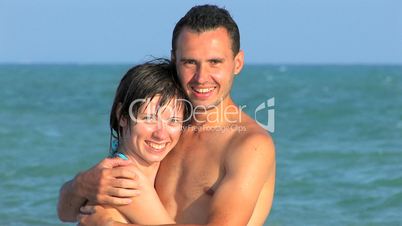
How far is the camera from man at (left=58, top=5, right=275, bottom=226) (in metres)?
3.87

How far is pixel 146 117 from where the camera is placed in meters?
4.03

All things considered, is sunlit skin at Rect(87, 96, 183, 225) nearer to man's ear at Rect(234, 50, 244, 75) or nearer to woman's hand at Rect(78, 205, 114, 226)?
woman's hand at Rect(78, 205, 114, 226)

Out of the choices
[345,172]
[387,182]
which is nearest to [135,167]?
[387,182]

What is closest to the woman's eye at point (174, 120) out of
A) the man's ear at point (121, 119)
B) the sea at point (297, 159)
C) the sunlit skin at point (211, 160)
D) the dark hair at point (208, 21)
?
the sunlit skin at point (211, 160)

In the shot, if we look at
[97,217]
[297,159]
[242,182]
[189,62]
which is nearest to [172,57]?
[189,62]

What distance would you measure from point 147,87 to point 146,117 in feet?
0.46

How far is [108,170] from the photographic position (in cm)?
394

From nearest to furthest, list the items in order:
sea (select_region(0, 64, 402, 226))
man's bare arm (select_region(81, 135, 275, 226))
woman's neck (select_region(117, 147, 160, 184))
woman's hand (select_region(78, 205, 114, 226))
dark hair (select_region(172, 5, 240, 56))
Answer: man's bare arm (select_region(81, 135, 275, 226))
woman's hand (select_region(78, 205, 114, 226))
dark hair (select_region(172, 5, 240, 56))
woman's neck (select_region(117, 147, 160, 184))
sea (select_region(0, 64, 402, 226))

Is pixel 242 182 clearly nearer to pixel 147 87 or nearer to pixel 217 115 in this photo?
pixel 217 115

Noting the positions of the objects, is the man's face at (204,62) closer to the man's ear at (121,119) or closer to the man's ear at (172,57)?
the man's ear at (172,57)

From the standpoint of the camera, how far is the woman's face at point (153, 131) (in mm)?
4031

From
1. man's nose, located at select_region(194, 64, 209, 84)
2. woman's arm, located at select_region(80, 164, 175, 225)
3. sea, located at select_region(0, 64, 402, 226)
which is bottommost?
sea, located at select_region(0, 64, 402, 226)

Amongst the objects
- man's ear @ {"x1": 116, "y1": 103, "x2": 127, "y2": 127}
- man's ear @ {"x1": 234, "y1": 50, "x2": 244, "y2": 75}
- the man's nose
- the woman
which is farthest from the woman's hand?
man's ear @ {"x1": 234, "y1": 50, "x2": 244, "y2": 75}

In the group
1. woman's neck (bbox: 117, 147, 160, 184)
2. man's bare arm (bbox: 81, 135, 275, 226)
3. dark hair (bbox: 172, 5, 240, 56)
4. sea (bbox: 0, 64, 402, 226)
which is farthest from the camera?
sea (bbox: 0, 64, 402, 226)
